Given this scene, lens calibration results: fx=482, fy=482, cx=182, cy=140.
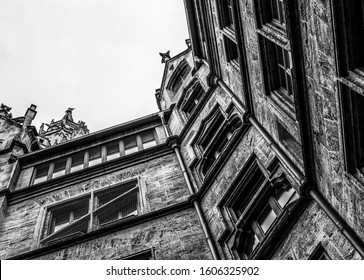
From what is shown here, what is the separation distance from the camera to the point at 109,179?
54.9 feet

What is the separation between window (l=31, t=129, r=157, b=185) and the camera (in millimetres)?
18625

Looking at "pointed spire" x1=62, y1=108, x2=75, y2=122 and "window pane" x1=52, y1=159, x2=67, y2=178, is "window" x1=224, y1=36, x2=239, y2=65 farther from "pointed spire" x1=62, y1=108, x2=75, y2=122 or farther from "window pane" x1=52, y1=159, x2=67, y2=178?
"pointed spire" x1=62, y1=108, x2=75, y2=122

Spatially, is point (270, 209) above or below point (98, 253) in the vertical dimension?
below

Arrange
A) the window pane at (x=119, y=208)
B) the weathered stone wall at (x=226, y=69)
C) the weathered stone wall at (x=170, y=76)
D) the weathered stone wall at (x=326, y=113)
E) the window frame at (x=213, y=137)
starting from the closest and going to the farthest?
the weathered stone wall at (x=326, y=113) < the weathered stone wall at (x=226, y=69) < the window frame at (x=213, y=137) < the window pane at (x=119, y=208) < the weathered stone wall at (x=170, y=76)

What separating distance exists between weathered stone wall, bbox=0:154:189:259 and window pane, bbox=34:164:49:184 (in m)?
2.01

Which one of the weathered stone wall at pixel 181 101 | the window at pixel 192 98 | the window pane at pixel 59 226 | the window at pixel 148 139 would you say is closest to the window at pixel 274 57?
the weathered stone wall at pixel 181 101

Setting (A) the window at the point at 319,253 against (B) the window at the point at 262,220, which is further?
(B) the window at the point at 262,220

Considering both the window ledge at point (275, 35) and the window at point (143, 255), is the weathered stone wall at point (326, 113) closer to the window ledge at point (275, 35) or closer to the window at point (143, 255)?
the window ledge at point (275, 35)

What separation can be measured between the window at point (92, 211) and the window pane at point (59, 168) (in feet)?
9.32

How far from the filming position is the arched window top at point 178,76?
21.6 m

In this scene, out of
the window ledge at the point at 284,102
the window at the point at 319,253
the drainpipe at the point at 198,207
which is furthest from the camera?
the drainpipe at the point at 198,207
